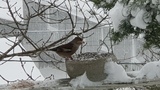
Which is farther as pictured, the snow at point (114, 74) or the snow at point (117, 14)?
the snow at point (114, 74)

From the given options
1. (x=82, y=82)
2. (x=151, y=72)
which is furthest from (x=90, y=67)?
(x=151, y=72)

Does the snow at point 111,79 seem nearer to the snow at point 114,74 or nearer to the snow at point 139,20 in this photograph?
the snow at point 114,74

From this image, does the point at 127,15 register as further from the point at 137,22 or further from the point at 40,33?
the point at 40,33

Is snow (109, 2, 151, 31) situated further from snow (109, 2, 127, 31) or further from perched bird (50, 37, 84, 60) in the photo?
perched bird (50, 37, 84, 60)

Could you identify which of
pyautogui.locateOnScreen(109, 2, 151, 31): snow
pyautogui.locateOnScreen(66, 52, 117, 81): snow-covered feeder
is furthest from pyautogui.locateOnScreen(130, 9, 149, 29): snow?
pyautogui.locateOnScreen(66, 52, 117, 81): snow-covered feeder

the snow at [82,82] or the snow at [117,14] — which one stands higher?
the snow at [117,14]

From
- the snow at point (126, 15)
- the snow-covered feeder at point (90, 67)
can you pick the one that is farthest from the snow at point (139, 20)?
the snow-covered feeder at point (90, 67)

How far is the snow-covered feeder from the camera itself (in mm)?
878

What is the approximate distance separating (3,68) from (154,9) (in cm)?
155

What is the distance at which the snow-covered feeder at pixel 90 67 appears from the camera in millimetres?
878

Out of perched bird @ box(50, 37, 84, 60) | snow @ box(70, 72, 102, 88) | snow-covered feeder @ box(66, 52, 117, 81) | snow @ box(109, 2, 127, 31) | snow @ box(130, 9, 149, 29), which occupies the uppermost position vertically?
snow @ box(109, 2, 127, 31)

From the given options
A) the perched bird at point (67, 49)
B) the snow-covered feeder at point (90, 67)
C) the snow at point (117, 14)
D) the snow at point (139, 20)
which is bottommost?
the snow-covered feeder at point (90, 67)

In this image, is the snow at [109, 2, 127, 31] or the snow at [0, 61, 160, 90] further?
the snow at [0, 61, 160, 90]

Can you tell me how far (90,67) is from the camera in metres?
0.88
